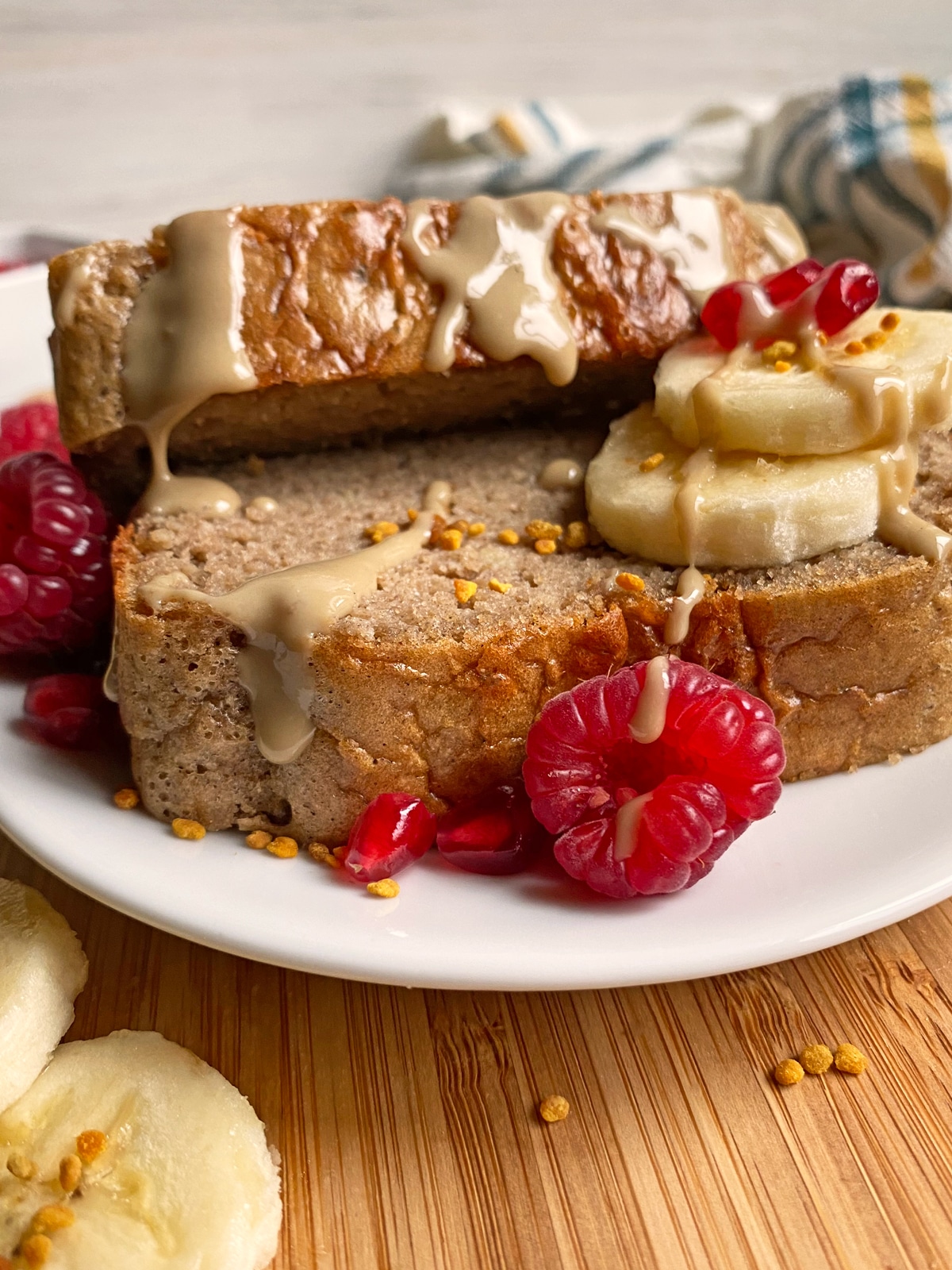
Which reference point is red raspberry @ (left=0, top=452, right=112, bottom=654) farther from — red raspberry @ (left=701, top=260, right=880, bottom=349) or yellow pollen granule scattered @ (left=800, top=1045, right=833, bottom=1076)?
yellow pollen granule scattered @ (left=800, top=1045, right=833, bottom=1076)

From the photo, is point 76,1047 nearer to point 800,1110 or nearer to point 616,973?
point 616,973

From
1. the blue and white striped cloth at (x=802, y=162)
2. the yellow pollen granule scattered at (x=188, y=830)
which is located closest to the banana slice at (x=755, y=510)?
the yellow pollen granule scattered at (x=188, y=830)

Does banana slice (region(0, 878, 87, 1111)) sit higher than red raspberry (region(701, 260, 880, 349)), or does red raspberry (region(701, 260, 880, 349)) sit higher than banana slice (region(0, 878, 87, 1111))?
red raspberry (region(701, 260, 880, 349))

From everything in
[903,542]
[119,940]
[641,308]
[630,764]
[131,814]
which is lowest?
[119,940]

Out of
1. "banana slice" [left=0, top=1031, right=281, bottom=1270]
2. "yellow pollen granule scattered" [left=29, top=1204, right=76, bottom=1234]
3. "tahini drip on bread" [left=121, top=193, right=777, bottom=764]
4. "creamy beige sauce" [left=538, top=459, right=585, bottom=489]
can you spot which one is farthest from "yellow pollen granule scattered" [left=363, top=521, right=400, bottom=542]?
"yellow pollen granule scattered" [left=29, top=1204, right=76, bottom=1234]

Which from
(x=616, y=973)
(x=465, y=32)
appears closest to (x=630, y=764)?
(x=616, y=973)

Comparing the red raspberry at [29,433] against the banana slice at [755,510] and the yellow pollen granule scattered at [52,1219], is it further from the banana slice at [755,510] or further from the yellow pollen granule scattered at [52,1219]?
the yellow pollen granule scattered at [52,1219]
